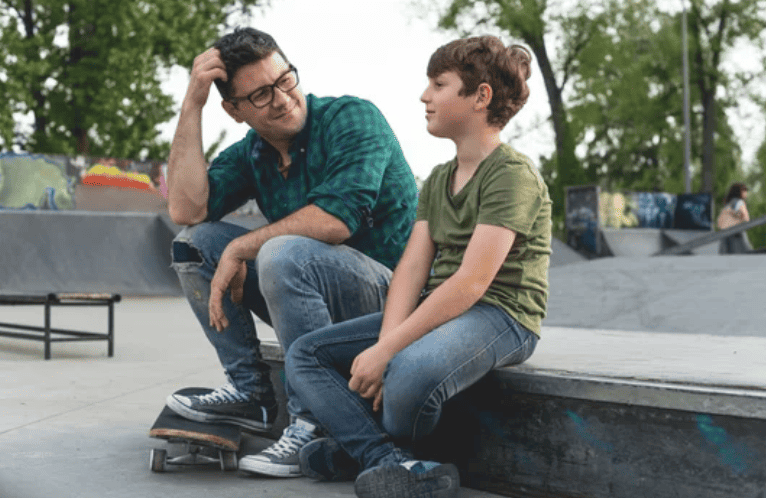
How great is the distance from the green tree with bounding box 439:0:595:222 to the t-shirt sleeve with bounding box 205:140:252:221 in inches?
1053

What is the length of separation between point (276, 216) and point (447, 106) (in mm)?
809

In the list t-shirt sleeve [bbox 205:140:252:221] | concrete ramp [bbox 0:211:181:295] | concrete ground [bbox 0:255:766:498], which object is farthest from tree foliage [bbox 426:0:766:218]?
t-shirt sleeve [bbox 205:140:252:221]

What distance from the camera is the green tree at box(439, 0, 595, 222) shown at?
99.6 feet

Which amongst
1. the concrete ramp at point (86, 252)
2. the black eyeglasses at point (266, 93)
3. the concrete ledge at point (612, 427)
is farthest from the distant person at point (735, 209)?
the black eyeglasses at point (266, 93)

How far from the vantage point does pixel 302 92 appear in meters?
3.09

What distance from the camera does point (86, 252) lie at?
1447cm

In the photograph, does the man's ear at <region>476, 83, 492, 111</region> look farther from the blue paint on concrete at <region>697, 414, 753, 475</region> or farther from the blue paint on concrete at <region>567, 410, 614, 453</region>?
the blue paint on concrete at <region>697, 414, 753, 475</region>

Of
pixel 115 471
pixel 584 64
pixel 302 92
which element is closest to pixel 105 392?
pixel 115 471

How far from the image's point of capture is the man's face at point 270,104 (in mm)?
2939

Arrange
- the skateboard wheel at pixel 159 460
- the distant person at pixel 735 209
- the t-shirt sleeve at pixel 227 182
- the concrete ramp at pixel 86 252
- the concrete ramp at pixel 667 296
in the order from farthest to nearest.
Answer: the distant person at pixel 735 209 → the concrete ramp at pixel 86 252 → the concrete ramp at pixel 667 296 → the t-shirt sleeve at pixel 227 182 → the skateboard wheel at pixel 159 460

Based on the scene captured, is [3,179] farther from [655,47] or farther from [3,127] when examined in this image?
[655,47]

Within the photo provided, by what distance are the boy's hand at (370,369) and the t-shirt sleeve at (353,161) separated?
488mm

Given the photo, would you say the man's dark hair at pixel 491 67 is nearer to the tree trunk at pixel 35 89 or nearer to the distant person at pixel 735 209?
the distant person at pixel 735 209

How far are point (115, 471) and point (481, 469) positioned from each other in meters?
1.21
